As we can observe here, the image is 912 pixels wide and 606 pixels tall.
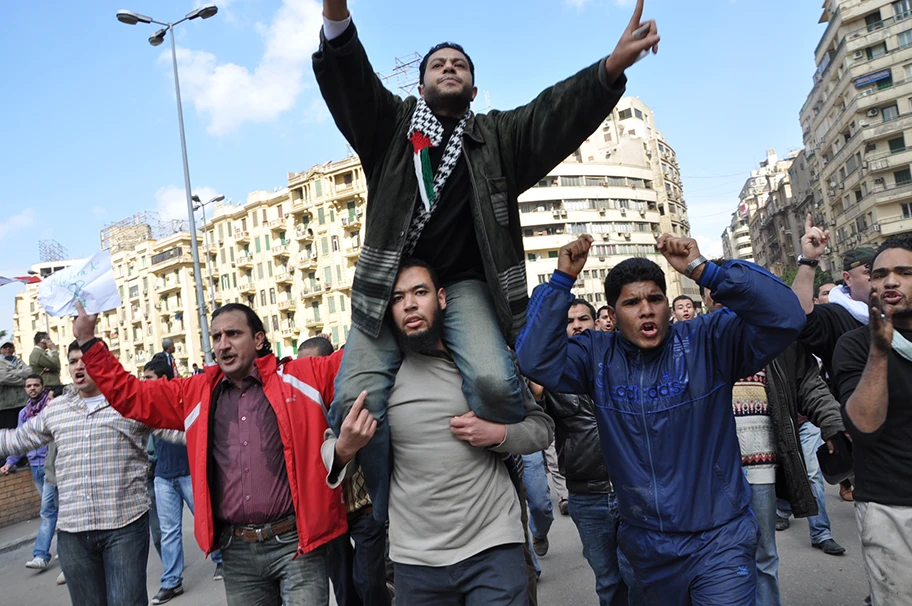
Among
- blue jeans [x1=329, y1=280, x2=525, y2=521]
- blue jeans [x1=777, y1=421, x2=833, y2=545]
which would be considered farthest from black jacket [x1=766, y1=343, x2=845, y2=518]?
blue jeans [x1=329, y1=280, x2=525, y2=521]

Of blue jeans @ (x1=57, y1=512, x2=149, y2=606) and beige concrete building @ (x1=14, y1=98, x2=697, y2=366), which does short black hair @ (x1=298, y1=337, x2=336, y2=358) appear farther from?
beige concrete building @ (x1=14, y1=98, x2=697, y2=366)

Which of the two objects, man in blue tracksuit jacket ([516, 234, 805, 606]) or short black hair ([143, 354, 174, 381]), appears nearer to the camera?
man in blue tracksuit jacket ([516, 234, 805, 606])

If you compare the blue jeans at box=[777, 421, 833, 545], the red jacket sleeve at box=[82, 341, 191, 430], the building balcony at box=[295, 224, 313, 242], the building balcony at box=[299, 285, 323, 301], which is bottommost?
the blue jeans at box=[777, 421, 833, 545]

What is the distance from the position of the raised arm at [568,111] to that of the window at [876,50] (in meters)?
65.6

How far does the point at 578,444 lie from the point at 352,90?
291cm

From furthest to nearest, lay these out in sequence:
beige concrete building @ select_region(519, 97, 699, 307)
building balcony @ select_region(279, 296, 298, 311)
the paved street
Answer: beige concrete building @ select_region(519, 97, 699, 307) → building balcony @ select_region(279, 296, 298, 311) → the paved street

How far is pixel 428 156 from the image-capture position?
2869mm

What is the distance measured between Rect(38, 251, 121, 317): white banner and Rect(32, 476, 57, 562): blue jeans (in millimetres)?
5386

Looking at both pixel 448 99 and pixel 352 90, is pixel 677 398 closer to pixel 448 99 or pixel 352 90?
A: pixel 448 99

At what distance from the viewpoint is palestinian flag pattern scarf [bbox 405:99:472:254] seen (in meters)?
2.85

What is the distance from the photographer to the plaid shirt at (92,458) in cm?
455

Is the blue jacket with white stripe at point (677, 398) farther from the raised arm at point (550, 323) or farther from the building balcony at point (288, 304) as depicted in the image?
the building balcony at point (288, 304)

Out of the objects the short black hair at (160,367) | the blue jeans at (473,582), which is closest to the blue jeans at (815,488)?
the blue jeans at (473,582)

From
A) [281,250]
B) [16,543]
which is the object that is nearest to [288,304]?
[281,250]
